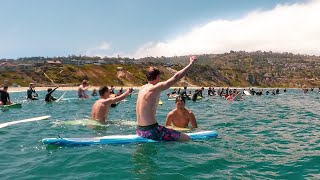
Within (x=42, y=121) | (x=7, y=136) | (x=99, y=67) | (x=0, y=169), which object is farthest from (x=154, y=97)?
(x=99, y=67)

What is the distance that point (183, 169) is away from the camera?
7.73 meters

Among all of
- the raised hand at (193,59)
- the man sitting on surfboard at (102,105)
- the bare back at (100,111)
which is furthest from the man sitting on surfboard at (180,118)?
the raised hand at (193,59)

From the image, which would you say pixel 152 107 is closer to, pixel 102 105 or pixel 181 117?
pixel 181 117

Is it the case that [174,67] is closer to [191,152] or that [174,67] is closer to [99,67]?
[99,67]

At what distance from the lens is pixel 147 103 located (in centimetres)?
948

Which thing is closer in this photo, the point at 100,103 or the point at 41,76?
the point at 100,103

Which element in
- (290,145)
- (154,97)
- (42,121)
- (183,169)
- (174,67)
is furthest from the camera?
(174,67)

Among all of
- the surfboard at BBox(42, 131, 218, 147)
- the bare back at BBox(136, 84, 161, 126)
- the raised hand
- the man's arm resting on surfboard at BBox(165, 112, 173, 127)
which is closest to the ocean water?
the surfboard at BBox(42, 131, 218, 147)

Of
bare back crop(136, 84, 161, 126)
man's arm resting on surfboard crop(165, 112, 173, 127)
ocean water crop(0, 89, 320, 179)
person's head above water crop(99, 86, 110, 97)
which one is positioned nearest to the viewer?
ocean water crop(0, 89, 320, 179)

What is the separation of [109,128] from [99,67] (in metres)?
126

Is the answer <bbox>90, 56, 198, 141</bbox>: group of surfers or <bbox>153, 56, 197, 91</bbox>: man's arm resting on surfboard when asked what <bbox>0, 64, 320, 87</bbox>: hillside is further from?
<bbox>153, 56, 197, 91</bbox>: man's arm resting on surfboard

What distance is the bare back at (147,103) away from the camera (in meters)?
9.36

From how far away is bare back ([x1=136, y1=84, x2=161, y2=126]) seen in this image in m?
9.36

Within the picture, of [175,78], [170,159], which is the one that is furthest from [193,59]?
[170,159]
